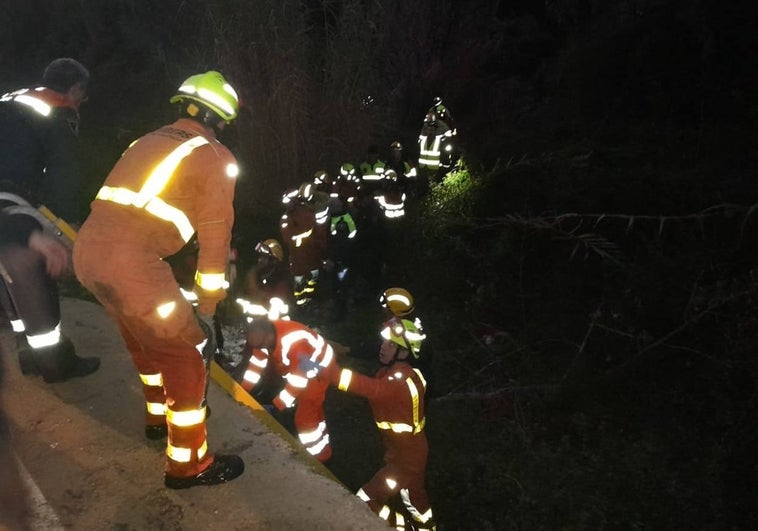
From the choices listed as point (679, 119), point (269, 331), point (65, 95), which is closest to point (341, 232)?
point (269, 331)

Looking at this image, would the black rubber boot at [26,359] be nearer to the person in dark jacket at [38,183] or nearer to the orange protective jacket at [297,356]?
the person in dark jacket at [38,183]

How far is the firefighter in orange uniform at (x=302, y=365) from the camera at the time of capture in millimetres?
3223

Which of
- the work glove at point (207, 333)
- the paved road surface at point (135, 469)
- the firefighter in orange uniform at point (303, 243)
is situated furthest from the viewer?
the firefighter in orange uniform at point (303, 243)

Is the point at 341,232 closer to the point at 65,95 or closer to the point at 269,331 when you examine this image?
the point at 269,331

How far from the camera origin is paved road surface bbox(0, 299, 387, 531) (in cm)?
231

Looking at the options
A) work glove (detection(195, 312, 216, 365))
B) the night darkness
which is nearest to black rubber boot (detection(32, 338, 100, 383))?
work glove (detection(195, 312, 216, 365))

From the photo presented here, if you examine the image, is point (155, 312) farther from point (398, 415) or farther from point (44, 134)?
point (398, 415)

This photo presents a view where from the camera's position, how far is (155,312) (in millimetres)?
2164

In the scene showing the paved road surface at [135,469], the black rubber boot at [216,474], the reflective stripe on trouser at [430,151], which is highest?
the reflective stripe on trouser at [430,151]

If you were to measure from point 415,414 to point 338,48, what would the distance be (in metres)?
7.34

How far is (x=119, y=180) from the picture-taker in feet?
7.19

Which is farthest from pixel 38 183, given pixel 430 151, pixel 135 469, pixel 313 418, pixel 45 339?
pixel 430 151

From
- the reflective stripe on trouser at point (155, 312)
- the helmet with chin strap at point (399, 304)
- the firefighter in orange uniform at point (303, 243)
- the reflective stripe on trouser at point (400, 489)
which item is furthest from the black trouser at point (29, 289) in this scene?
the firefighter in orange uniform at point (303, 243)

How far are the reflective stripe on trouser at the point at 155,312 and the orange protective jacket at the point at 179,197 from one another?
0.25 feet
